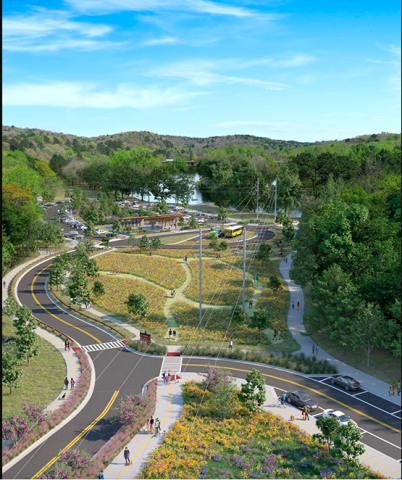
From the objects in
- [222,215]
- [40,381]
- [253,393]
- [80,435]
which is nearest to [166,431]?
[80,435]

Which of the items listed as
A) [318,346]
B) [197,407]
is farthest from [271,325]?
[197,407]

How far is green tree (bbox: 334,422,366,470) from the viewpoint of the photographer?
2634 centimetres

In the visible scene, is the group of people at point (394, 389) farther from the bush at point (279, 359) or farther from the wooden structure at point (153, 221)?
the wooden structure at point (153, 221)

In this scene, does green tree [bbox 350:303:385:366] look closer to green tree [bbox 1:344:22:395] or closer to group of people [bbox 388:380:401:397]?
group of people [bbox 388:380:401:397]

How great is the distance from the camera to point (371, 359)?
133 ft

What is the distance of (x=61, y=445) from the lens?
28.9m

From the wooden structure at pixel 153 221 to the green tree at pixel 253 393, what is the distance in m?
67.2

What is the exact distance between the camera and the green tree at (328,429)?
27909 mm

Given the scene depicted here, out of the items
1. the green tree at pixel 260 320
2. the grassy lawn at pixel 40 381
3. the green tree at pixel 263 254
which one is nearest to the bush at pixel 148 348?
the grassy lawn at pixel 40 381

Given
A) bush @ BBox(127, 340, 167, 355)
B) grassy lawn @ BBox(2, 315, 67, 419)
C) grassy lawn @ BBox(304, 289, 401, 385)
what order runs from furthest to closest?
1. bush @ BBox(127, 340, 167, 355)
2. grassy lawn @ BBox(304, 289, 401, 385)
3. grassy lawn @ BBox(2, 315, 67, 419)

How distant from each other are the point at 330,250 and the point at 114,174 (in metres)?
106

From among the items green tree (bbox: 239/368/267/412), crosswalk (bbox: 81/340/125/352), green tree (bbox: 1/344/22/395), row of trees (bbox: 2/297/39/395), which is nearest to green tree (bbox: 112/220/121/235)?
row of trees (bbox: 2/297/39/395)

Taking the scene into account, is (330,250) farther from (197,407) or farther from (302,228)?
(197,407)

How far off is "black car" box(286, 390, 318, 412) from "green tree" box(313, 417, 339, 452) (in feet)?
13.7
